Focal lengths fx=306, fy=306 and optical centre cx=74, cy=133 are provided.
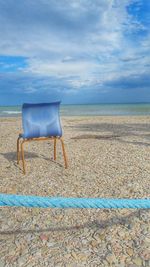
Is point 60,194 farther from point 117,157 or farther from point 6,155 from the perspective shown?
point 6,155

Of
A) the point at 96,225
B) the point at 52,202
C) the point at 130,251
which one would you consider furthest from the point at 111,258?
the point at 52,202

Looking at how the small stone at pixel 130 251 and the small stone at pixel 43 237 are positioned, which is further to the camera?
the small stone at pixel 43 237

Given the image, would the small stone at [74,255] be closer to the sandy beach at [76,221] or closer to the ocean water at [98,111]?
the sandy beach at [76,221]

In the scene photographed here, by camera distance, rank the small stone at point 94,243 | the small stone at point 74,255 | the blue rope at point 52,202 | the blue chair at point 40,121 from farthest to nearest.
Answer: the blue chair at point 40,121, the small stone at point 94,243, the small stone at point 74,255, the blue rope at point 52,202

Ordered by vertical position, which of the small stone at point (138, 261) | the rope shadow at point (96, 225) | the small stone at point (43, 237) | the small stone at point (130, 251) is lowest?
the small stone at point (138, 261)

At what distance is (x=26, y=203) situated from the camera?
216cm

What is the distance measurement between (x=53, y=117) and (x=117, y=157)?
1943 mm

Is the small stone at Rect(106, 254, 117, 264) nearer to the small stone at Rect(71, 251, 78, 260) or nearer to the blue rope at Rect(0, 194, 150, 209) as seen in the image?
the small stone at Rect(71, 251, 78, 260)

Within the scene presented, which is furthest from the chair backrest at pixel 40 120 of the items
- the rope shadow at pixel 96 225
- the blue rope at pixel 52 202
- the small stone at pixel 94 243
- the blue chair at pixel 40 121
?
the blue rope at pixel 52 202

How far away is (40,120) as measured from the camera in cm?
607

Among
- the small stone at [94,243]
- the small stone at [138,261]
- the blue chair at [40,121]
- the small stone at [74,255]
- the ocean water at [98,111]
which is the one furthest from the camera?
the ocean water at [98,111]

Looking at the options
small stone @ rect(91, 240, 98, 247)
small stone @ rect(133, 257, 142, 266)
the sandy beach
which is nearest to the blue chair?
the sandy beach

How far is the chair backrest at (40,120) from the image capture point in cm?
604

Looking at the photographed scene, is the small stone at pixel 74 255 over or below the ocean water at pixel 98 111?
below
